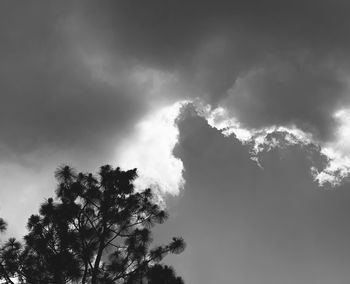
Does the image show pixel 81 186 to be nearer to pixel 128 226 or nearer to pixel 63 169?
pixel 63 169

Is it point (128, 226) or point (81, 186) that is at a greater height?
point (81, 186)

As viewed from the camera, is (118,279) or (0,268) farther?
(118,279)

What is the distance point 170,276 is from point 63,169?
725 cm

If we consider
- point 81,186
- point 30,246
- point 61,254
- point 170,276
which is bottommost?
point 170,276

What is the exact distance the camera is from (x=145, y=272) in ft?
66.9

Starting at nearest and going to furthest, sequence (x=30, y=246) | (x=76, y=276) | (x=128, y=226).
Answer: (x=76, y=276), (x=30, y=246), (x=128, y=226)

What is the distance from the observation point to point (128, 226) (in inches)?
833

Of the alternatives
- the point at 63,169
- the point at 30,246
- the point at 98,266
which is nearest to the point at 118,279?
the point at 98,266

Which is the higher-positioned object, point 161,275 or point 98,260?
point 98,260

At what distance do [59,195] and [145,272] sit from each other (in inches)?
219

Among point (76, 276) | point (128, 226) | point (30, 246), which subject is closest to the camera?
point (76, 276)

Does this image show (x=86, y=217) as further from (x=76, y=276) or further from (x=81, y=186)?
(x=76, y=276)

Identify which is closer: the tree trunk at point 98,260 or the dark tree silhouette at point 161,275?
the tree trunk at point 98,260

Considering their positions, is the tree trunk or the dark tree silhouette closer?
the tree trunk
